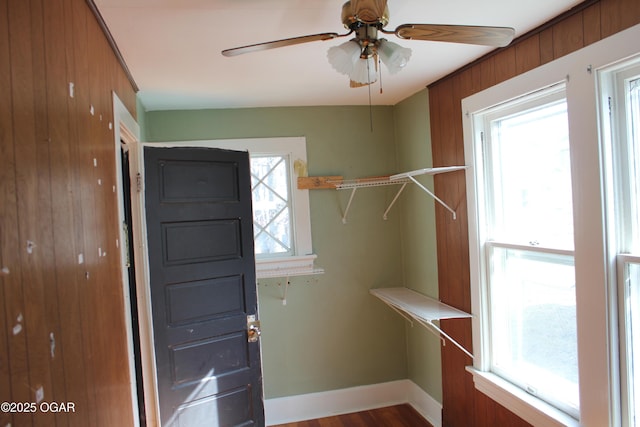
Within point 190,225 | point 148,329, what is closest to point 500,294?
point 190,225

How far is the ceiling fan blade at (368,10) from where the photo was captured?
3.90ft

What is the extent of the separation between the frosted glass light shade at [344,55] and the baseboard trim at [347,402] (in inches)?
103

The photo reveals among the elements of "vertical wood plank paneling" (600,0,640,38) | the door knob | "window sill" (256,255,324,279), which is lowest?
the door knob

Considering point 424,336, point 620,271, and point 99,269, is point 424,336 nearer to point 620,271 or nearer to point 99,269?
point 620,271

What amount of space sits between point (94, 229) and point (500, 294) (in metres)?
2.05

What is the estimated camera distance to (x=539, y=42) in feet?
6.08

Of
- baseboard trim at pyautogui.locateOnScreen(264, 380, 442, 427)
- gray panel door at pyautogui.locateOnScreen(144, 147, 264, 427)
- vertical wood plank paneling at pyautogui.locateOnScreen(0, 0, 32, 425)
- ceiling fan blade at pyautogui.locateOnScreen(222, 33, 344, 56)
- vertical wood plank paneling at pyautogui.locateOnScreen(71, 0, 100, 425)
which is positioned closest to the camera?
vertical wood plank paneling at pyautogui.locateOnScreen(0, 0, 32, 425)

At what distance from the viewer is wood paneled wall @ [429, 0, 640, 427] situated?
1793 millimetres

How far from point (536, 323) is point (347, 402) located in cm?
178

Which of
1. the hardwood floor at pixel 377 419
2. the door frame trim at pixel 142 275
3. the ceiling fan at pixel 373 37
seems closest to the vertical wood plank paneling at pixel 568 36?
the ceiling fan at pixel 373 37

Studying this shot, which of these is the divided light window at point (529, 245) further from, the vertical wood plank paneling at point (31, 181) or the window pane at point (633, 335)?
the vertical wood plank paneling at point (31, 181)

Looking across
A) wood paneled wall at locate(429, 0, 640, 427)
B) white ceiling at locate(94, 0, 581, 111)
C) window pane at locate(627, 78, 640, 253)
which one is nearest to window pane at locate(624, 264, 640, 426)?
window pane at locate(627, 78, 640, 253)

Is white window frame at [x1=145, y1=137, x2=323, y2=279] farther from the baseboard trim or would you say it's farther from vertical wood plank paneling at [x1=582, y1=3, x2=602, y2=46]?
vertical wood plank paneling at [x1=582, y1=3, x2=602, y2=46]

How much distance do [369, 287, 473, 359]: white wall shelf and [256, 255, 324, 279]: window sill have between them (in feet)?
1.87
